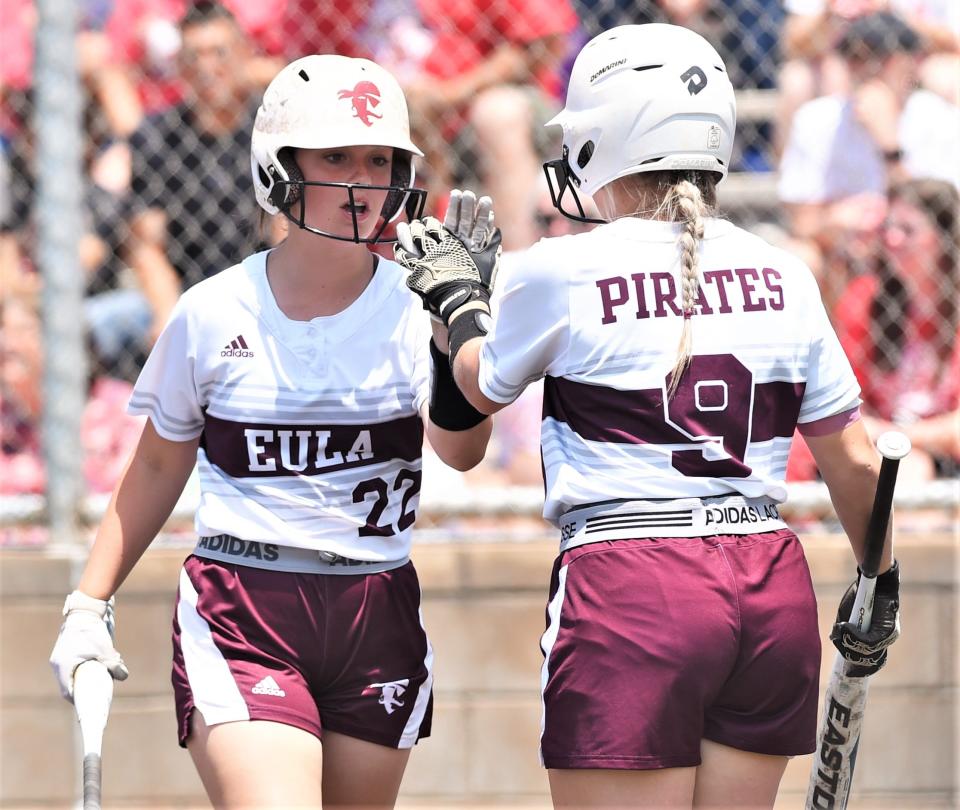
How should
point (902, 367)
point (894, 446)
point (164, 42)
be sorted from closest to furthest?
point (894, 446), point (902, 367), point (164, 42)

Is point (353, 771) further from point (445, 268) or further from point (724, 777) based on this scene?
point (445, 268)

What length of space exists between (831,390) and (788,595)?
40cm

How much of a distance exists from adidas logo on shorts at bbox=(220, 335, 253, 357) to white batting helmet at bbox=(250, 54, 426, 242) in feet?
0.95

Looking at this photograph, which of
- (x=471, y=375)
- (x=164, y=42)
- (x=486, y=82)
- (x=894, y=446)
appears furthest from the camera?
(x=164, y=42)

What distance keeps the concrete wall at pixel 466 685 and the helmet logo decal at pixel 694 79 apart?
8.47 ft

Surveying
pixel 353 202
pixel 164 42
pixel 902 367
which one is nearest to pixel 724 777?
pixel 353 202

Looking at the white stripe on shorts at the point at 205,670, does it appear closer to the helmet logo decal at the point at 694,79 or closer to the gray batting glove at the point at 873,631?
the gray batting glove at the point at 873,631

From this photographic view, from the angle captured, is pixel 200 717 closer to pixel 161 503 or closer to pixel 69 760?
pixel 161 503

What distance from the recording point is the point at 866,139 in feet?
17.8

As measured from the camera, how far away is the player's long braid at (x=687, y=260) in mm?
2623

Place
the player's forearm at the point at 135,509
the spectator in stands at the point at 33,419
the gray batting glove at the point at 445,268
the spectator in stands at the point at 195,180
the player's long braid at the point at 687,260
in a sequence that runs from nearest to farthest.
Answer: the player's long braid at the point at 687,260, the gray batting glove at the point at 445,268, the player's forearm at the point at 135,509, the spectator in stands at the point at 33,419, the spectator in stands at the point at 195,180

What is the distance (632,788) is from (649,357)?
0.77m

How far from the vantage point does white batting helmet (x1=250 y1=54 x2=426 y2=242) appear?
3172 millimetres

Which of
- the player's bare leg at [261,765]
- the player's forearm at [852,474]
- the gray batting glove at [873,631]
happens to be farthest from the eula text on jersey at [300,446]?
the gray batting glove at [873,631]
